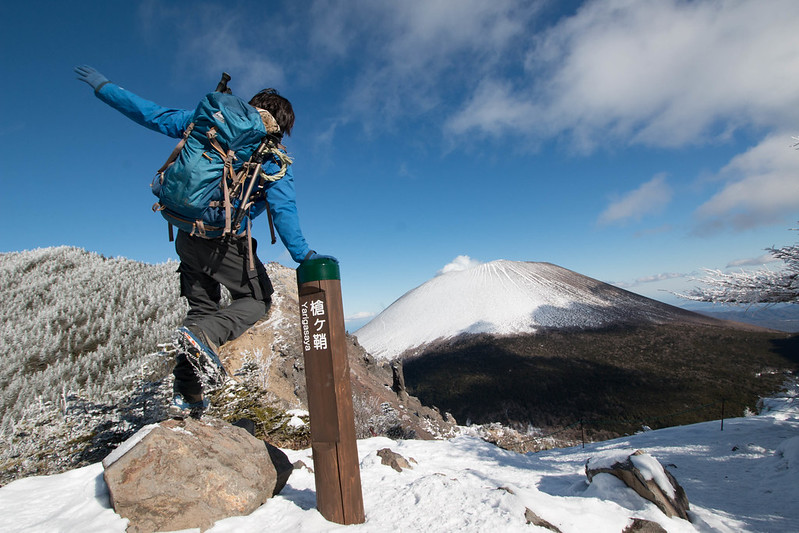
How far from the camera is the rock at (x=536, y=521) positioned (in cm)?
288

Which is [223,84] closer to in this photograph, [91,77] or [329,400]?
[91,77]

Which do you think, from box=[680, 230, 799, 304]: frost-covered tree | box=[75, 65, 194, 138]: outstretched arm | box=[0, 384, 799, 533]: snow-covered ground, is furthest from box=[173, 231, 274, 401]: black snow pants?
box=[680, 230, 799, 304]: frost-covered tree

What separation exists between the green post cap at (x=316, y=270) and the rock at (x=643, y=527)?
12.2ft

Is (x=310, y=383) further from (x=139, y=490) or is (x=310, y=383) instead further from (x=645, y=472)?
(x=645, y=472)

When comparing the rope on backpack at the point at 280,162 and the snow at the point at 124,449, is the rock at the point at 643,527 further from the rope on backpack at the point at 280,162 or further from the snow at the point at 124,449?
the rope on backpack at the point at 280,162

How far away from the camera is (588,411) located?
28984mm

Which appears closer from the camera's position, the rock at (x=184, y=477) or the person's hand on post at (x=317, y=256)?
the rock at (x=184, y=477)

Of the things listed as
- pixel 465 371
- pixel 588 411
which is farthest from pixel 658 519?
pixel 465 371

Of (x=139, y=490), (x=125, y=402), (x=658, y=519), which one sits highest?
(x=125, y=402)

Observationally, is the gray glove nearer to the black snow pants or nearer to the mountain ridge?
the black snow pants

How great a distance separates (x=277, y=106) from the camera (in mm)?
A: 3066

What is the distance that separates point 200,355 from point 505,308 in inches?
2358

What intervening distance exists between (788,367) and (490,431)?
3191 cm

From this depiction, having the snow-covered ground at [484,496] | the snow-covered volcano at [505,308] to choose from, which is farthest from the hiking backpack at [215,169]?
the snow-covered volcano at [505,308]
